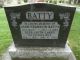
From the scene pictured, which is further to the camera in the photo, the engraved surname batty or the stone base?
the stone base

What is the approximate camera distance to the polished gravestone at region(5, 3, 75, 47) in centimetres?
291

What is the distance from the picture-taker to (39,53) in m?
3.21

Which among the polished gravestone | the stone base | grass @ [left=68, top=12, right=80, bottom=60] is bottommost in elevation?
grass @ [left=68, top=12, right=80, bottom=60]

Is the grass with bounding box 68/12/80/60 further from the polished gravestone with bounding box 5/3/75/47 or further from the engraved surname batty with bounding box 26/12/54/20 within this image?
the engraved surname batty with bounding box 26/12/54/20

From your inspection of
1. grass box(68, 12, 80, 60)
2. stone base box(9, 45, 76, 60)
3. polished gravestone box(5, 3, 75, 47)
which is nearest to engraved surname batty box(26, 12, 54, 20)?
polished gravestone box(5, 3, 75, 47)

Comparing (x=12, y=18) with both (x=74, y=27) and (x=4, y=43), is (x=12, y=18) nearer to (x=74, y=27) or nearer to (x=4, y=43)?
(x=4, y=43)

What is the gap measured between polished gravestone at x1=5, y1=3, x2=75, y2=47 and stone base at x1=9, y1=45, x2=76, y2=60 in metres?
0.09

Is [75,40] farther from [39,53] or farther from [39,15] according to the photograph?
[39,15]

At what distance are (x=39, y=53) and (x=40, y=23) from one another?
0.54m

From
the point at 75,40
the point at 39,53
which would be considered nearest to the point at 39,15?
the point at 39,53

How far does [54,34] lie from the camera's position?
3186 mm

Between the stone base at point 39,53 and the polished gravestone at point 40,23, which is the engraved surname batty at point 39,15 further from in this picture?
the stone base at point 39,53

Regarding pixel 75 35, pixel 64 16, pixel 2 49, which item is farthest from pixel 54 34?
pixel 75 35

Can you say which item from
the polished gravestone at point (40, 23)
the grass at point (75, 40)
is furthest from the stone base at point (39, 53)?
the grass at point (75, 40)
